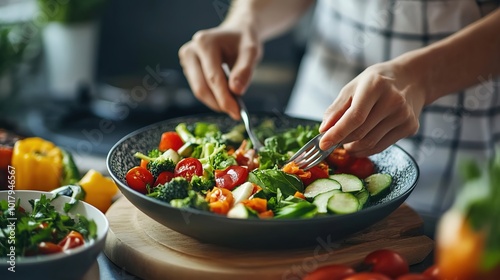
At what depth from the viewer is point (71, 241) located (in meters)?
1.30

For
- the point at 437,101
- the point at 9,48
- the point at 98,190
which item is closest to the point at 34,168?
the point at 98,190

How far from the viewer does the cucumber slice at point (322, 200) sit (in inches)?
55.7

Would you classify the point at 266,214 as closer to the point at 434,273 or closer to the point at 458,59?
the point at 434,273

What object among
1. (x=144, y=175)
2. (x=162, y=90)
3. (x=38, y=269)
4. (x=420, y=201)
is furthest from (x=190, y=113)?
(x=38, y=269)

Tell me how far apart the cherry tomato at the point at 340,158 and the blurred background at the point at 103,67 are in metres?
1.63

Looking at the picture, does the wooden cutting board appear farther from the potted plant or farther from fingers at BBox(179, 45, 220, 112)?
the potted plant

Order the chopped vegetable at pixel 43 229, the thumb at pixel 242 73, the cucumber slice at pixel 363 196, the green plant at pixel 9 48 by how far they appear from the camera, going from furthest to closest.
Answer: the green plant at pixel 9 48 → the thumb at pixel 242 73 → the cucumber slice at pixel 363 196 → the chopped vegetable at pixel 43 229

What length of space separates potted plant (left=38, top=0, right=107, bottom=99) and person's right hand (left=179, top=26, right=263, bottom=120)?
67.9 inches

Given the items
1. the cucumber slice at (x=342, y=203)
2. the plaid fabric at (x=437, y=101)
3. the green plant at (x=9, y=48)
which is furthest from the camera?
the green plant at (x=9, y=48)

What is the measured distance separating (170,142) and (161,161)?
0.19 metres

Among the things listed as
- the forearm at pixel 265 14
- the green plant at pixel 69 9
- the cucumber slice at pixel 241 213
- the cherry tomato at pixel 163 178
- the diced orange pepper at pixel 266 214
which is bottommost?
the green plant at pixel 69 9

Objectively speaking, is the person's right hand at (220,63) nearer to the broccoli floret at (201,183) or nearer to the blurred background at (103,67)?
the broccoli floret at (201,183)

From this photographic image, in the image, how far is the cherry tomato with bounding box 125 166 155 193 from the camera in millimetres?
1528

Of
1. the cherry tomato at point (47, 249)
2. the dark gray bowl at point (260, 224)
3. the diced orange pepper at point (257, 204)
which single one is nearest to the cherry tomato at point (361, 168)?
the dark gray bowl at point (260, 224)
